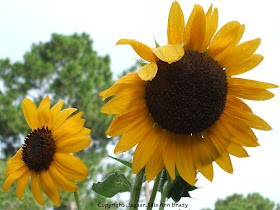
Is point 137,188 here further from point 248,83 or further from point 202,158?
point 248,83

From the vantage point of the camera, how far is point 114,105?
0.85 m

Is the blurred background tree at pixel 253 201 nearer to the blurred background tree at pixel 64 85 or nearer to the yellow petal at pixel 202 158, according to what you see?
the blurred background tree at pixel 64 85

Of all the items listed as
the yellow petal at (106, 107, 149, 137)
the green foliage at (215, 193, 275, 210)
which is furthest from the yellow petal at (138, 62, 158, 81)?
the green foliage at (215, 193, 275, 210)

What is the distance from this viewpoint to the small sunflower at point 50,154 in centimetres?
97

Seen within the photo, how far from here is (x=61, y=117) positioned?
3.44 feet

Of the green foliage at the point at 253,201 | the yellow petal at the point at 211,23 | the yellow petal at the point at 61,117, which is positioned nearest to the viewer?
the yellow petal at the point at 211,23

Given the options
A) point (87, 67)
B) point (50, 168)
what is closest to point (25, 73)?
point (87, 67)

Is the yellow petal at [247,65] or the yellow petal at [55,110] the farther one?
the yellow petal at [55,110]

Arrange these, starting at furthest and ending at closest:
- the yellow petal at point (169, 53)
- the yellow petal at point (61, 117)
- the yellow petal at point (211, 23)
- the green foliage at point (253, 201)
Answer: the green foliage at point (253, 201)
the yellow petal at point (61, 117)
the yellow petal at point (211, 23)
the yellow petal at point (169, 53)

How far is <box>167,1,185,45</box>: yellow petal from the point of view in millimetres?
849

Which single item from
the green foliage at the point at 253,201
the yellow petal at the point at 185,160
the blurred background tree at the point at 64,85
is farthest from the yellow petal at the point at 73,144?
the green foliage at the point at 253,201

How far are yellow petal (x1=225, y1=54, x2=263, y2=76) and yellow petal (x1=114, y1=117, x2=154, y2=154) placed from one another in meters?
0.25

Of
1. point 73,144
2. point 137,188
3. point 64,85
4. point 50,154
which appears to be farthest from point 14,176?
point 64,85

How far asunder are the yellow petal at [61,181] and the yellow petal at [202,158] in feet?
1.03
